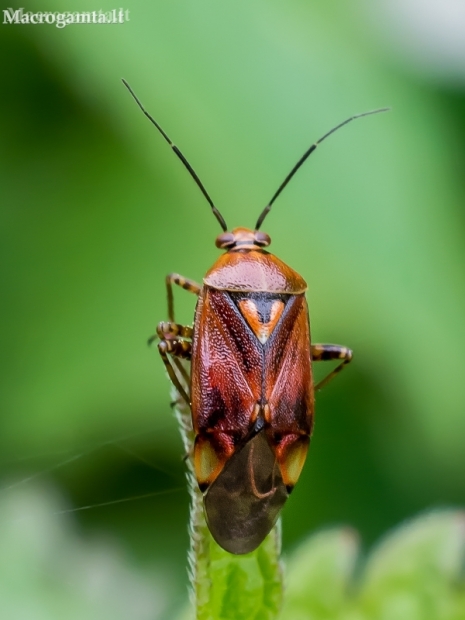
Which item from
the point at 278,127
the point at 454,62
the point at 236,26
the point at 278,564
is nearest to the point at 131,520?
the point at 278,564

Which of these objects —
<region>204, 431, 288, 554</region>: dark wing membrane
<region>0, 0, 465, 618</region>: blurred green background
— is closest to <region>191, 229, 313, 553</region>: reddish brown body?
<region>204, 431, 288, 554</region>: dark wing membrane

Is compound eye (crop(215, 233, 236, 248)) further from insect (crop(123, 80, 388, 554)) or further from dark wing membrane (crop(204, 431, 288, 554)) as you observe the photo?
dark wing membrane (crop(204, 431, 288, 554))

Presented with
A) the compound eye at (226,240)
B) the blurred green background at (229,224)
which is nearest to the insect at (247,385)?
the compound eye at (226,240)

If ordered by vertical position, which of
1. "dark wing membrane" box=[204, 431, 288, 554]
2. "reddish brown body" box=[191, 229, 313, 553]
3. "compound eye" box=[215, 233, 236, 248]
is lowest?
"dark wing membrane" box=[204, 431, 288, 554]

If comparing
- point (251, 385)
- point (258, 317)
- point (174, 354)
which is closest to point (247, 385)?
point (251, 385)

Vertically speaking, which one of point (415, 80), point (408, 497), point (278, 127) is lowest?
point (408, 497)

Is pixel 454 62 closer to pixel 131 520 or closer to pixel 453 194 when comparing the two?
pixel 453 194

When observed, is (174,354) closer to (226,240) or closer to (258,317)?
(258,317)
